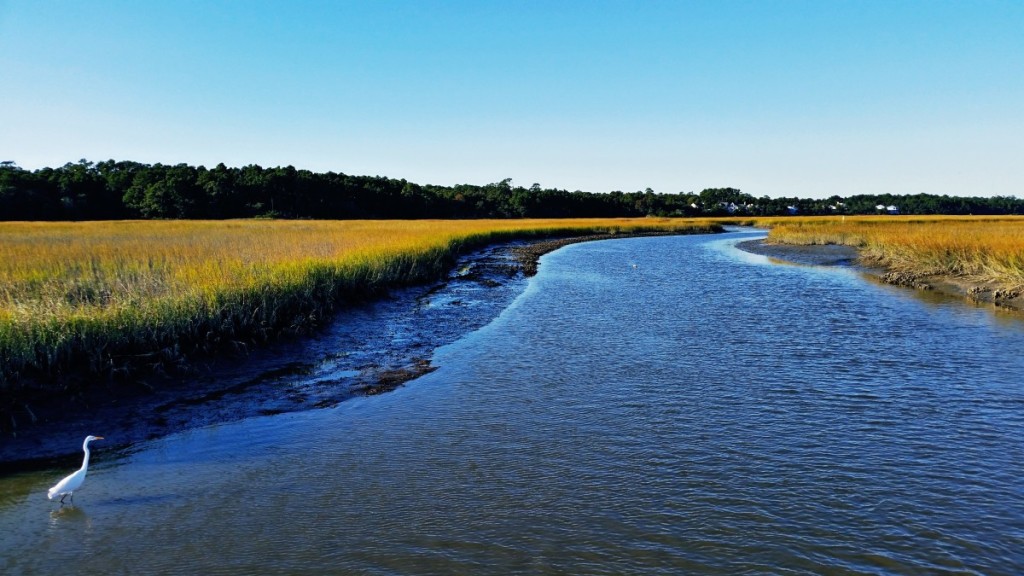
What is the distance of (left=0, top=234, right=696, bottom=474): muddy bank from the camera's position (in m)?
7.34

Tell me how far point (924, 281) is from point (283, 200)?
69.0 metres

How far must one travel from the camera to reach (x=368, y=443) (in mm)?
7332

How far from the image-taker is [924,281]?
22203 millimetres

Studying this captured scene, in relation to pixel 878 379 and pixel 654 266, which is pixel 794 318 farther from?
pixel 654 266

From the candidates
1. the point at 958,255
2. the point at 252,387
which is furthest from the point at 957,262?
the point at 252,387

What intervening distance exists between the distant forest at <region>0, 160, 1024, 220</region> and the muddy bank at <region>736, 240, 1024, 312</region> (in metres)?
49.4

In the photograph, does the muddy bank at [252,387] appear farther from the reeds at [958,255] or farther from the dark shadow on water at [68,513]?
the reeds at [958,255]

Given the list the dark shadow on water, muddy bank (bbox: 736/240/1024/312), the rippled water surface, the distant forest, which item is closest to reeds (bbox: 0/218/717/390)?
the rippled water surface

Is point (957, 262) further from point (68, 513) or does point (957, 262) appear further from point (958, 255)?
point (68, 513)

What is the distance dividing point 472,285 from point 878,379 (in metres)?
15.3

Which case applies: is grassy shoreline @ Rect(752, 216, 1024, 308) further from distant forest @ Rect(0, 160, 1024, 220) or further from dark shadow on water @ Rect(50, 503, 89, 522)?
distant forest @ Rect(0, 160, 1024, 220)

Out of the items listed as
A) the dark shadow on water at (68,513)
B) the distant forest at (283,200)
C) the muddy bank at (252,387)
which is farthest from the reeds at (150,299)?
the distant forest at (283,200)

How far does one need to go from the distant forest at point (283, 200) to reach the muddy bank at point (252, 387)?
51341mm

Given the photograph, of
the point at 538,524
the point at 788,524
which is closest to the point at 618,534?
the point at 538,524
